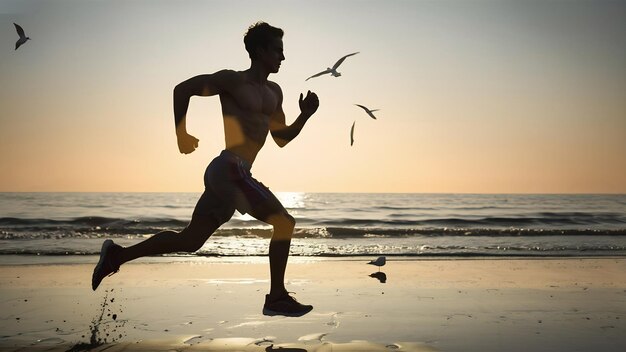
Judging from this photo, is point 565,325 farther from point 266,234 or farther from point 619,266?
point 266,234

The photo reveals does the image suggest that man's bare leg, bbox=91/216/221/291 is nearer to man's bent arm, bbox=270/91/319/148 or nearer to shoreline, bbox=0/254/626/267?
man's bent arm, bbox=270/91/319/148

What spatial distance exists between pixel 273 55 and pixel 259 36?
0.19 m

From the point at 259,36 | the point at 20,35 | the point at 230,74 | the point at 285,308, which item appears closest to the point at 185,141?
the point at 230,74

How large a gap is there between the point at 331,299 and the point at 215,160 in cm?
274

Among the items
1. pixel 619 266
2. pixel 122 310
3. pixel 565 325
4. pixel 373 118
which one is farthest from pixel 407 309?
pixel 619 266

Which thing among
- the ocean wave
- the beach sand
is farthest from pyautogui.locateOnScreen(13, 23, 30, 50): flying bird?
the ocean wave

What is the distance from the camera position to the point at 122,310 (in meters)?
6.36

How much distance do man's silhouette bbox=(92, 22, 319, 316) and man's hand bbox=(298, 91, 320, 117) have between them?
0.24 meters

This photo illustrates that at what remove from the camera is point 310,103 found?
17.1ft

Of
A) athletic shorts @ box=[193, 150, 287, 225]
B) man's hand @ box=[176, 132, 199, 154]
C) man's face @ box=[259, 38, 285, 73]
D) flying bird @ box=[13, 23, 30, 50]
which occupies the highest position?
flying bird @ box=[13, 23, 30, 50]

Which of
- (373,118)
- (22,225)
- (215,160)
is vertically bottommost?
(22,225)

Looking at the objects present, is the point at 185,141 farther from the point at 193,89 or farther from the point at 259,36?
the point at 259,36

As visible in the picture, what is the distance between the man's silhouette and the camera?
4742mm

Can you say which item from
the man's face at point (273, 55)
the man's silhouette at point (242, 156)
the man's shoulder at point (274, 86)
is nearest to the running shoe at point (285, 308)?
the man's silhouette at point (242, 156)
